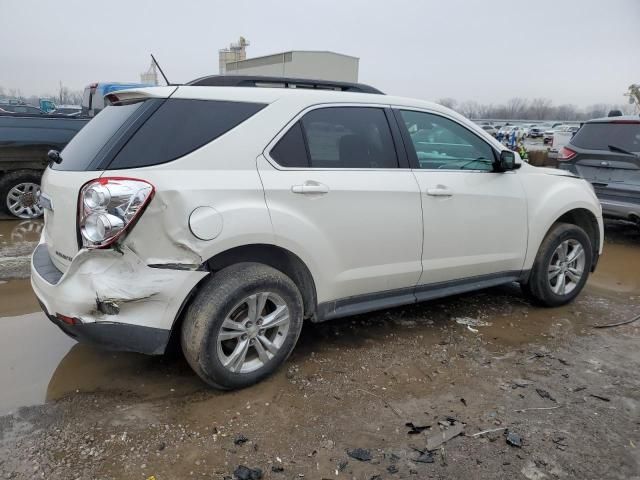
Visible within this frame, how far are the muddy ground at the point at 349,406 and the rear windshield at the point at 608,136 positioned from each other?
11.6ft

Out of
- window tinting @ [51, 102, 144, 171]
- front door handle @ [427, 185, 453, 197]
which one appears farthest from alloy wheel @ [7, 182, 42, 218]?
front door handle @ [427, 185, 453, 197]

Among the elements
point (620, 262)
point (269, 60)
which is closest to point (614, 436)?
point (620, 262)

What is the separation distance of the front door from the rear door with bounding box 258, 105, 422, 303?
5.8 inches

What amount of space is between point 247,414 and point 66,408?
1.02 metres

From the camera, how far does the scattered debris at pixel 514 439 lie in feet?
8.56

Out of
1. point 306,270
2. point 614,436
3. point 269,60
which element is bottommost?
point 614,436

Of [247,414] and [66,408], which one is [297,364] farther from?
[66,408]

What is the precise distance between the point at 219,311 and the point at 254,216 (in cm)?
56

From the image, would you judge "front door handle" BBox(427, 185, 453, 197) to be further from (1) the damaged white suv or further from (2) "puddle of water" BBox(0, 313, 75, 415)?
(2) "puddle of water" BBox(0, 313, 75, 415)

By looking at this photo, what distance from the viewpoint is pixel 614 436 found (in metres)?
2.72

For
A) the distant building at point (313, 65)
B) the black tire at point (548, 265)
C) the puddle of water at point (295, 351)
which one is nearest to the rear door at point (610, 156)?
the puddle of water at point (295, 351)

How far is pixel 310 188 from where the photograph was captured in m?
3.02

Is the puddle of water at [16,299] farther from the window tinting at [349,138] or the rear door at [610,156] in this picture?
the rear door at [610,156]

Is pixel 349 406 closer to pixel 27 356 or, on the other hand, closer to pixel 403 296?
pixel 403 296
